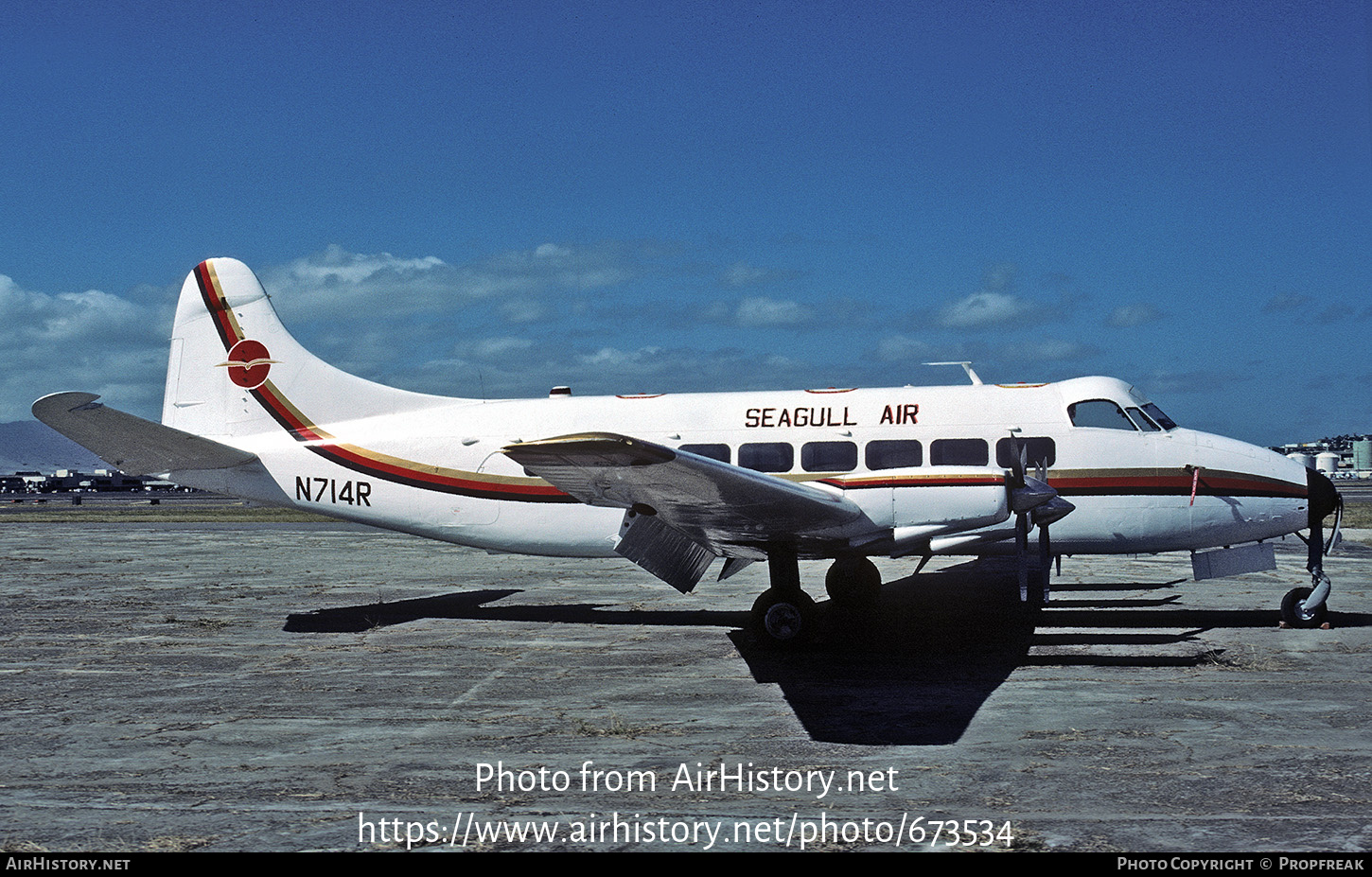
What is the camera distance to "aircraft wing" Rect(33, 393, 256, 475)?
12688mm

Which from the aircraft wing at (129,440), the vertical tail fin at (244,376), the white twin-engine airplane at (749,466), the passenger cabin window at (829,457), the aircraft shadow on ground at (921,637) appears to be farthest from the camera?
the vertical tail fin at (244,376)

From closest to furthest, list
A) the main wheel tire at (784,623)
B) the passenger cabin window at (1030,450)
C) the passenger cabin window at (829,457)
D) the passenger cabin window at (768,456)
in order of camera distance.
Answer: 1. the main wheel tire at (784,623)
2. the passenger cabin window at (1030,450)
3. the passenger cabin window at (829,457)
4. the passenger cabin window at (768,456)

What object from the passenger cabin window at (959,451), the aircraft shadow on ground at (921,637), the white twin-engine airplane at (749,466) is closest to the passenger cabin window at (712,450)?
the white twin-engine airplane at (749,466)

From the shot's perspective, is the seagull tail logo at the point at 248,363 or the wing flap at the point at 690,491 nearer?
the wing flap at the point at 690,491

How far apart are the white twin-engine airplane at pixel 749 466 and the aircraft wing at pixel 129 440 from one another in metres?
0.04

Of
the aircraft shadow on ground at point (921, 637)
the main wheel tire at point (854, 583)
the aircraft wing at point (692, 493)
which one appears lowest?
the aircraft shadow on ground at point (921, 637)

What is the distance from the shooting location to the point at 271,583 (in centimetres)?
2062

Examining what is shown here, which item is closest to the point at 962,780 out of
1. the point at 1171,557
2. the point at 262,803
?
the point at 262,803

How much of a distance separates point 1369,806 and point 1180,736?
1830mm

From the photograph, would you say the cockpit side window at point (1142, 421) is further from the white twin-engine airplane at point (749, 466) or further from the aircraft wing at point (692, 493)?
the aircraft wing at point (692, 493)

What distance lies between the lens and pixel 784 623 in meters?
12.3

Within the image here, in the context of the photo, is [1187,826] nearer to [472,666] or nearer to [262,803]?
[262,803]

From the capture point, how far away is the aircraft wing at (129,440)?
12.7 meters

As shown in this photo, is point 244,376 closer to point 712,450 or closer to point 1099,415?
point 712,450
